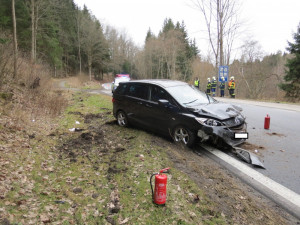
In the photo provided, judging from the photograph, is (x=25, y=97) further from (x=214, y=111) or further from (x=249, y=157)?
(x=249, y=157)

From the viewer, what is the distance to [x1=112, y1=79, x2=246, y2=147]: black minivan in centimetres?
492

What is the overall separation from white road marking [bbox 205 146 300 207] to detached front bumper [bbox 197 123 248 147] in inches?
13.8

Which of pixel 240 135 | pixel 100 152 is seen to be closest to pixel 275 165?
pixel 240 135

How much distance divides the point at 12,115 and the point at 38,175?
4181mm

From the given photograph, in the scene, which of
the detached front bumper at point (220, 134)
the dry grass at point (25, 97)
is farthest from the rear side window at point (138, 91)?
the dry grass at point (25, 97)

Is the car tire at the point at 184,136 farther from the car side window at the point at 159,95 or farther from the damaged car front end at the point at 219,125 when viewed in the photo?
the car side window at the point at 159,95

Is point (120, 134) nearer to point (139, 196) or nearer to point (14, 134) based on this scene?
point (14, 134)

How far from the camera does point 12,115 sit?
277 inches

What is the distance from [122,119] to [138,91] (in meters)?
1.34

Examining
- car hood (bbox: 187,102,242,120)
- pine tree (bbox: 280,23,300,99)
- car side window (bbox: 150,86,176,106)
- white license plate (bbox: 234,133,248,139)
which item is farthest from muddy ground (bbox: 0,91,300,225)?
pine tree (bbox: 280,23,300,99)

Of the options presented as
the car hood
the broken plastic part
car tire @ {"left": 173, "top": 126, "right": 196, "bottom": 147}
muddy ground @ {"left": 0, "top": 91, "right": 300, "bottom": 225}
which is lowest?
Result: muddy ground @ {"left": 0, "top": 91, "right": 300, "bottom": 225}

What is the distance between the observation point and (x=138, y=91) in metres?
6.78

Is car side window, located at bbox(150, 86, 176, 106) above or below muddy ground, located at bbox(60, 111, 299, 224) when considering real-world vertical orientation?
above

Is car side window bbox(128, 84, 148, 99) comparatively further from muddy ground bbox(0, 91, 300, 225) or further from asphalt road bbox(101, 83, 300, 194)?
asphalt road bbox(101, 83, 300, 194)
